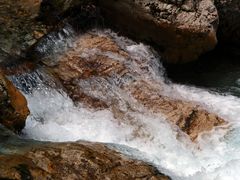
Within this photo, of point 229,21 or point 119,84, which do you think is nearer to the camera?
point 119,84

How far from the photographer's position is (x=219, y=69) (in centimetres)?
1071

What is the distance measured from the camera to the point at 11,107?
6.05m

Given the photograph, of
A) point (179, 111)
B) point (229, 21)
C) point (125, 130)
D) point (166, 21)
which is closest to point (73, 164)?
point (125, 130)

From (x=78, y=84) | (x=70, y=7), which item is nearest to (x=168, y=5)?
(x=70, y=7)

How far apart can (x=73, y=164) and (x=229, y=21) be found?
7232mm

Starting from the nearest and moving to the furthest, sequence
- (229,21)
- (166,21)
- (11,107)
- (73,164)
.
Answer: (73,164), (11,107), (166,21), (229,21)

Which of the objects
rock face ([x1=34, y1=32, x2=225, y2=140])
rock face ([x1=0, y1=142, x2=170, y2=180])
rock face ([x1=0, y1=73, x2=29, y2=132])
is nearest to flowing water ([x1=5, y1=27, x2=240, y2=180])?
rock face ([x1=34, y1=32, x2=225, y2=140])

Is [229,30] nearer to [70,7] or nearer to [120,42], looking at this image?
[120,42]

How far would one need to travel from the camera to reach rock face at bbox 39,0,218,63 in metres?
9.19

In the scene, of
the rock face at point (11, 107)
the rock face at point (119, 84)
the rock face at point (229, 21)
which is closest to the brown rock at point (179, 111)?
the rock face at point (119, 84)

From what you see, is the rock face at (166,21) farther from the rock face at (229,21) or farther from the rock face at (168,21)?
the rock face at (229,21)

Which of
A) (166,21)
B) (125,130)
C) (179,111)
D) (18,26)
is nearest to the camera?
(125,130)

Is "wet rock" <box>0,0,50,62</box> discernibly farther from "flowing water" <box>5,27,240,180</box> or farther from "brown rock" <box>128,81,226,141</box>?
"brown rock" <box>128,81,226,141</box>

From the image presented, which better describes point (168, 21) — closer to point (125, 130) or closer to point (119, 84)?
point (119, 84)
